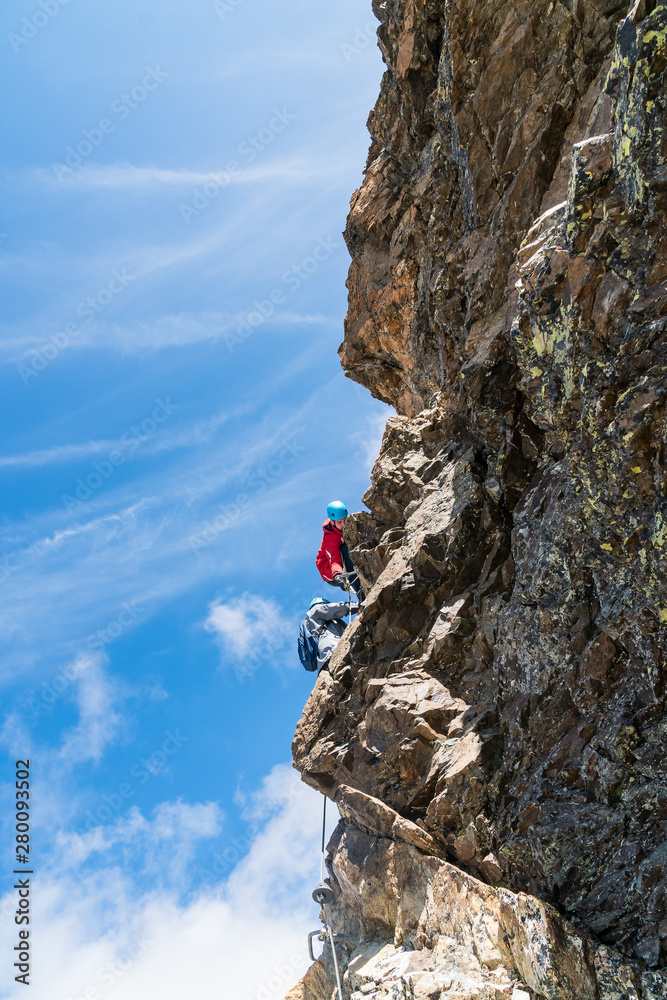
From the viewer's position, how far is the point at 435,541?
1213 cm

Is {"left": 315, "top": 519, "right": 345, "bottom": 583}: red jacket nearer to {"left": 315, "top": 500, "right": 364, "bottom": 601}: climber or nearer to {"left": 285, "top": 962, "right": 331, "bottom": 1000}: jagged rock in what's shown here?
{"left": 315, "top": 500, "right": 364, "bottom": 601}: climber

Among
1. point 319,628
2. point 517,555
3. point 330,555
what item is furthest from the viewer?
point 330,555

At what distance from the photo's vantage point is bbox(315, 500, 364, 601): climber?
58.4 ft

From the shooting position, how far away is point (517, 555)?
9.98 m

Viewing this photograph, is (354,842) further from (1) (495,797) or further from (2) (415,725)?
(1) (495,797)

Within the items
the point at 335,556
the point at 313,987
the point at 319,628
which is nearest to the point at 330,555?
the point at 335,556

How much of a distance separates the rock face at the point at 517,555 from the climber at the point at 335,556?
2.71 m

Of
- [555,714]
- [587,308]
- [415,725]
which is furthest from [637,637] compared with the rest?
[415,725]

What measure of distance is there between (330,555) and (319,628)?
7.39 feet

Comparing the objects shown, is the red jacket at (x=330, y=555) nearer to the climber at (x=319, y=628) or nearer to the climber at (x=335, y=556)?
the climber at (x=335, y=556)

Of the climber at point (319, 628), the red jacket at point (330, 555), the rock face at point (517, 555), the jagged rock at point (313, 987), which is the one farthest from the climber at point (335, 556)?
the jagged rock at point (313, 987)

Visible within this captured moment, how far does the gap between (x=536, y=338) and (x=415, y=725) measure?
615 centimetres

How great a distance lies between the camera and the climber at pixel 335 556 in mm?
17797

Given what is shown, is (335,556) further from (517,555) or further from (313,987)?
(313,987)
